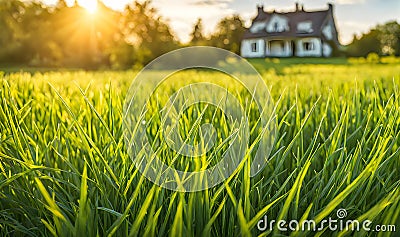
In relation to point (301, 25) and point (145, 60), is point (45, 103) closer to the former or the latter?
point (145, 60)

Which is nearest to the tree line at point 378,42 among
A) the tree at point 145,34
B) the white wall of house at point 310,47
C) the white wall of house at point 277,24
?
the white wall of house at point 310,47

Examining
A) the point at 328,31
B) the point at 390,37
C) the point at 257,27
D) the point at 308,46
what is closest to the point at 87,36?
the point at 257,27

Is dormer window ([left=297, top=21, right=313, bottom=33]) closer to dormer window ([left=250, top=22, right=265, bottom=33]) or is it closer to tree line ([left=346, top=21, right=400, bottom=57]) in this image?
dormer window ([left=250, top=22, right=265, bottom=33])

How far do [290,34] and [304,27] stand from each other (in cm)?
67

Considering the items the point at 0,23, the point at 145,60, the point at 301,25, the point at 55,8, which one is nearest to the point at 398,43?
the point at 301,25

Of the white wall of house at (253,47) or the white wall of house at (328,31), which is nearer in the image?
the white wall of house at (253,47)

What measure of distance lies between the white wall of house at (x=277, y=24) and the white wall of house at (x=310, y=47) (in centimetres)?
131

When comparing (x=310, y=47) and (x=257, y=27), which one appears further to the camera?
(x=310, y=47)

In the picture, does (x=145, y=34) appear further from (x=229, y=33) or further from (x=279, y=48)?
(x=279, y=48)

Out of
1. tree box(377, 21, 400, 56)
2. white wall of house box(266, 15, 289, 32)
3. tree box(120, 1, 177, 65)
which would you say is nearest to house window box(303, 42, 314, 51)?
white wall of house box(266, 15, 289, 32)

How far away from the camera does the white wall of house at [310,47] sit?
70.0 feet

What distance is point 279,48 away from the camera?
22.2m

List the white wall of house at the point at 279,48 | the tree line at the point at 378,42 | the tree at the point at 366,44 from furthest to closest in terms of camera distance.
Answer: the white wall of house at the point at 279,48 < the tree at the point at 366,44 < the tree line at the point at 378,42

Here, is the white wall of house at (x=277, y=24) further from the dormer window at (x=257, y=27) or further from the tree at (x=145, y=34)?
the tree at (x=145, y=34)
